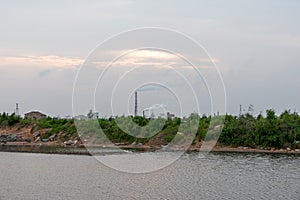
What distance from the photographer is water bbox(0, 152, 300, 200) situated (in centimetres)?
1484

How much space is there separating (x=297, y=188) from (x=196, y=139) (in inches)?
627

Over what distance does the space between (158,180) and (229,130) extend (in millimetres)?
14442

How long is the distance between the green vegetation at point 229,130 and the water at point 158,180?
5391mm

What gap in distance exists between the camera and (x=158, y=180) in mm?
17625

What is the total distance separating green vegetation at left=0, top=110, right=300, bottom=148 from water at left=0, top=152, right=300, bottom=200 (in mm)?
5391

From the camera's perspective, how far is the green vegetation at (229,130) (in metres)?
29.8

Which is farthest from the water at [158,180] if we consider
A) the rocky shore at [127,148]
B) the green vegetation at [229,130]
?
the green vegetation at [229,130]

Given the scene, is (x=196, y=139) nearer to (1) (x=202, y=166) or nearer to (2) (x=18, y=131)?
(1) (x=202, y=166)

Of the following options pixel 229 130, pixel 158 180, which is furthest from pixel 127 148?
pixel 158 180

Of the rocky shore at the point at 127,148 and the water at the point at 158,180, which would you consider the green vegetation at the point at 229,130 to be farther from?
the water at the point at 158,180

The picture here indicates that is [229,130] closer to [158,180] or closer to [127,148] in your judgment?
[127,148]

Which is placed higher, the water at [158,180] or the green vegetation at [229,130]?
the green vegetation at [229,130]

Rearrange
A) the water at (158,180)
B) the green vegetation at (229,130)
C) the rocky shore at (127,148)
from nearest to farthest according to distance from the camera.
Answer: the water at (158,180)
the rocky shore at (127,148)
the green vegetation at (229,130)

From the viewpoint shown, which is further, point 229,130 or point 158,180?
point 229,130
